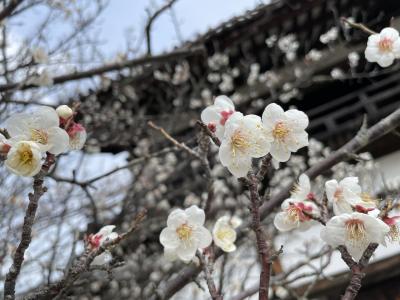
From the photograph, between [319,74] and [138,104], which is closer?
[319,74]

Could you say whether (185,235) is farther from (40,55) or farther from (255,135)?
(40,55)

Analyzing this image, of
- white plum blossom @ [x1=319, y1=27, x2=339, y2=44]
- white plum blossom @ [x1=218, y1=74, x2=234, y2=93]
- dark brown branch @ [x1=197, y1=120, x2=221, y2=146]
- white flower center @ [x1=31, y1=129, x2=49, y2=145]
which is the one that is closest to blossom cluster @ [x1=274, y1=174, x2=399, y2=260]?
dark brown branch @ [x1=197, y1=120, x2=221, y2=146]

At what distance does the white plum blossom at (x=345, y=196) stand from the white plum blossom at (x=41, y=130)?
1.10 m

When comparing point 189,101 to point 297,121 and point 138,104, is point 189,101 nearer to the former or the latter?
point 138,104

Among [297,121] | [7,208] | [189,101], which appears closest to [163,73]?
[189,101]

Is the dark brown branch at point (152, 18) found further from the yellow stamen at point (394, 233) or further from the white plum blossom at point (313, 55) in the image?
the yellow stamen at point (394, 233)

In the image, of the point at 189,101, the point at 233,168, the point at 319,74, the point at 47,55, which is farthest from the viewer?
the point at 189,101

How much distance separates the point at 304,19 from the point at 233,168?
523cm

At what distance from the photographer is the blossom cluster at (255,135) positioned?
1.61 meters

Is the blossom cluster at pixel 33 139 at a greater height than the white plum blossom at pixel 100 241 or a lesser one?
greater

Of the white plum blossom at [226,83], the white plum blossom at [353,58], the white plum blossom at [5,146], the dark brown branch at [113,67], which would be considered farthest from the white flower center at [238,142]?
the white plum blossom at [226,83]

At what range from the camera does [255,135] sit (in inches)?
63.7

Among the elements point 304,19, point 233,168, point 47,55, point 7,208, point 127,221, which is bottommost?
point 127,221

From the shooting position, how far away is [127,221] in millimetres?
6484
